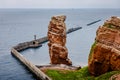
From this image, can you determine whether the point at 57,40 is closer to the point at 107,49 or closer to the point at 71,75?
the point at 71,75

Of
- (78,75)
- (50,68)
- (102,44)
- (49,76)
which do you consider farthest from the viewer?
(50,68)

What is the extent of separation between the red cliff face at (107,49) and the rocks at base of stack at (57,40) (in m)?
24.7

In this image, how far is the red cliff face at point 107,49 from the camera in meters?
47.3

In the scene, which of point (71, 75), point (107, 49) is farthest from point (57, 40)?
point (107, 49)

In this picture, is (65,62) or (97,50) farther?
(65,62)

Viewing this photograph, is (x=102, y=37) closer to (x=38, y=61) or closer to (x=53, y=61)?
(x=53, y=61)

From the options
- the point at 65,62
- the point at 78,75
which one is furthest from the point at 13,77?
the point at 78,75

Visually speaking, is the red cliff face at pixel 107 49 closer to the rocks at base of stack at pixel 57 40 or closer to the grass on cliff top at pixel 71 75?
the grass on cliff top at pixel 71 75

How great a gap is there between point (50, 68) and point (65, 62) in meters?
11.3

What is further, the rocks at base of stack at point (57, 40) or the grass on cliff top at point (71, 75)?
the rocks at base of stack at point (57, 40)

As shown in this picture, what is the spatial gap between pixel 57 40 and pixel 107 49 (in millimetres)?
29191

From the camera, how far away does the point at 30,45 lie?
401ft

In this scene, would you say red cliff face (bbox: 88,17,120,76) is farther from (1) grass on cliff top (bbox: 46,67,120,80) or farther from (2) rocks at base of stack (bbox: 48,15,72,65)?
(2) rocks at base of stack (bbox: 48,15,72,65)

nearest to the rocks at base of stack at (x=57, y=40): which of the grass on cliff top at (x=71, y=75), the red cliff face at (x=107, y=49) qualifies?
the grass on cliff top at (x=71, y=75)
